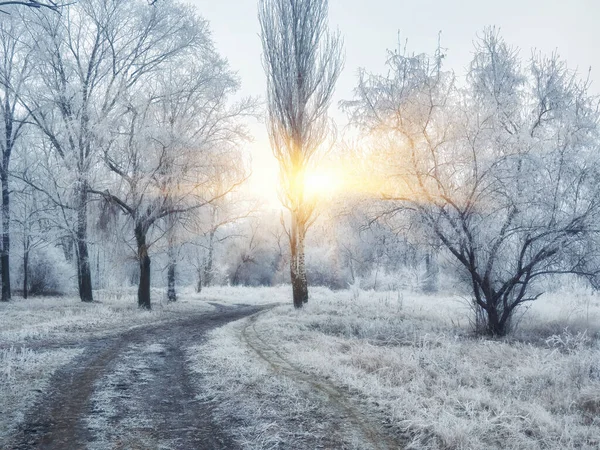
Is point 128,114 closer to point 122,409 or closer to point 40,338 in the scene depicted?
point 40,338

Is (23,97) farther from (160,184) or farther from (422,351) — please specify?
(422,351)

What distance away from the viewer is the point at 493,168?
11.6 metres

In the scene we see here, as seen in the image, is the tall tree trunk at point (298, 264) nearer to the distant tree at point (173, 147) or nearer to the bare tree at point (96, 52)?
the distant tree at point (173, 147)

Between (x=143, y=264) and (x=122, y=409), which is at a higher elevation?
(x=143, y=264)

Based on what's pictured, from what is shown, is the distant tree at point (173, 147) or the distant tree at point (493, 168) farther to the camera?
the distant tree at point (173, 147)

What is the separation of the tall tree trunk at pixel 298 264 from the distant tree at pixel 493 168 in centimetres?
649

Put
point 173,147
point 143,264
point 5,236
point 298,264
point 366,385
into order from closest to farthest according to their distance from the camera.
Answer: point 366,385, point 173,147, point 143,264, point 298,264, point 5,236

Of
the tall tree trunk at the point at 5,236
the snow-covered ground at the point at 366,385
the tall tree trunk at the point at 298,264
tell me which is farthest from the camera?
the tall tree trunk at the point at 5,236

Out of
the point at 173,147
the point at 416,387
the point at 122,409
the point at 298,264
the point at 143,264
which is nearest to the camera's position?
the point at 122,409

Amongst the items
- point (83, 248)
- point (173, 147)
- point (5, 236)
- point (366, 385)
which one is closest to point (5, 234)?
point (5, 236)

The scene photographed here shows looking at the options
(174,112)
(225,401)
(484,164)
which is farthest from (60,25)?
(225,401)

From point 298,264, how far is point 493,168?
9.57 meters

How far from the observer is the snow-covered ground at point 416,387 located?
492cm

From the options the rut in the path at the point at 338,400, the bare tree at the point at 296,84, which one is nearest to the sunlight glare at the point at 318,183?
the bare tree at the point at 296,84
